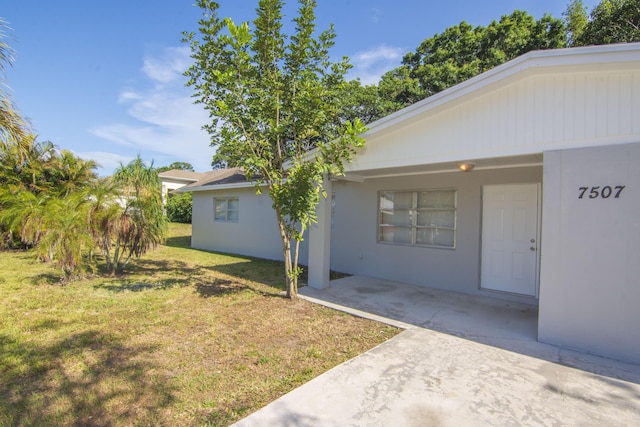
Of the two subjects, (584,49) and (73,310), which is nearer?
(584,49)

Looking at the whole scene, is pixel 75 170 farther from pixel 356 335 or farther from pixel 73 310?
pixel 356 335

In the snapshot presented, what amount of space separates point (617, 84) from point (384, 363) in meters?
4.20

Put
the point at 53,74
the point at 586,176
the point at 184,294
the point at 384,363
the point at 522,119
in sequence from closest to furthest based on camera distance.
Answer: the point at 384,363, the point at 586,176, the point at 522,119, the point at 184,294, the point at 53,74

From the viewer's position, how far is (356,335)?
4625mm

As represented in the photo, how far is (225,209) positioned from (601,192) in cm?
1199

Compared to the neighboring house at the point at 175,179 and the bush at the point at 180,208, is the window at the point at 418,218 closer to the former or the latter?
the bush at the point at 180,208

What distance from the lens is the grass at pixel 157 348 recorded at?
2.91 m

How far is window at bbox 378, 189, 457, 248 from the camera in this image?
7.39 meters

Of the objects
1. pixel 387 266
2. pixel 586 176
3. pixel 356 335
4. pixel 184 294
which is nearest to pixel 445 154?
pixel 586 176

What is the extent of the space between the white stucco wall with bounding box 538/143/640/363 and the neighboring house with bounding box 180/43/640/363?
0.01m

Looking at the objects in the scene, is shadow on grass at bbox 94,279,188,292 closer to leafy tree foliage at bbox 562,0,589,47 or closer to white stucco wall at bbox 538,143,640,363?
white stucco wall at bbox 538,143,640,363

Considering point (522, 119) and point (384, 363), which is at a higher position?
point (522, 119)

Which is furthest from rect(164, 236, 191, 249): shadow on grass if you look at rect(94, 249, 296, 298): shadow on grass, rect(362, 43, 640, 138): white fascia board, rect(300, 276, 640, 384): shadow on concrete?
rect(362, 43, 640, 138): white fascia board

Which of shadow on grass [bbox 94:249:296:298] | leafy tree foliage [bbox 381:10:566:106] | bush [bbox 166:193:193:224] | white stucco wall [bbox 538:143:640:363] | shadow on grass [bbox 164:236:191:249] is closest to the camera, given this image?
white stucco wall [bbox 538:143:640:363]
